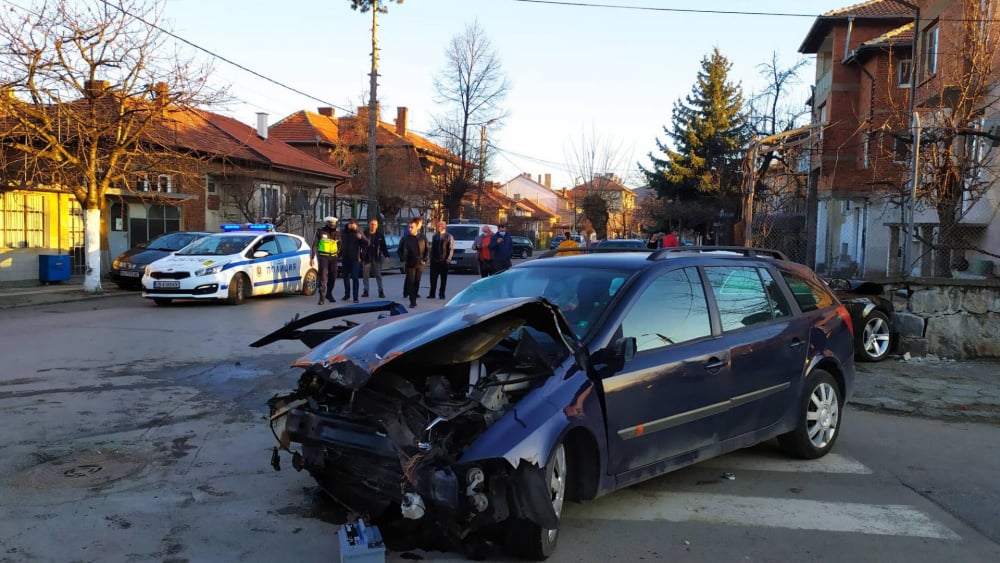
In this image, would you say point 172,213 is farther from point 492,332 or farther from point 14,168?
Result: point 492,332

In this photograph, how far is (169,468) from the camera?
5215mm

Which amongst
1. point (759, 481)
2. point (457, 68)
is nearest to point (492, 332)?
point (759, 481)

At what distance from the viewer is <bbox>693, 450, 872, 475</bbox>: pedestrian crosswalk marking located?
18.3 feet

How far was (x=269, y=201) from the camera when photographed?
29562mm

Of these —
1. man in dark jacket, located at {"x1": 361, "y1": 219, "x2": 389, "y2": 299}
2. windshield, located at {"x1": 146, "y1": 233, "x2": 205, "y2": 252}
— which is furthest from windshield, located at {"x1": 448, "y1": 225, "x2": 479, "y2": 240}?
man in dark jacket, located at {"x1": 361, "y1": 219, "x2": 389, "y2": 299}

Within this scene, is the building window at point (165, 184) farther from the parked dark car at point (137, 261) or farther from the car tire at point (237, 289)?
the car tire at point (237, 289)

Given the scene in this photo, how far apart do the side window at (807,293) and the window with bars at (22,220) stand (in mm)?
20922

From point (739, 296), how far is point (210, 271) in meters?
11.9

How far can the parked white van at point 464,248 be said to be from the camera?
94.7 feet

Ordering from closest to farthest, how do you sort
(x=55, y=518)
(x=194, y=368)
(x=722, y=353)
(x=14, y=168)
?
(x=55, y=518) → (x=722, y=353) → (x=194, y=368) → (x=14, y=168)

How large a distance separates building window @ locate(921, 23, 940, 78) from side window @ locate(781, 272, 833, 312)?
18.7 meters

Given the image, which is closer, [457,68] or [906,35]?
[906,35]

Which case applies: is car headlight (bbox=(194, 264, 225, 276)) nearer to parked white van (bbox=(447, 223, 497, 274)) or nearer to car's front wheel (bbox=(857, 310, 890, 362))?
car's front wheel (bbox=(857, 310, 890, 362))

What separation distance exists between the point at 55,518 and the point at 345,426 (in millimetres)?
1812
